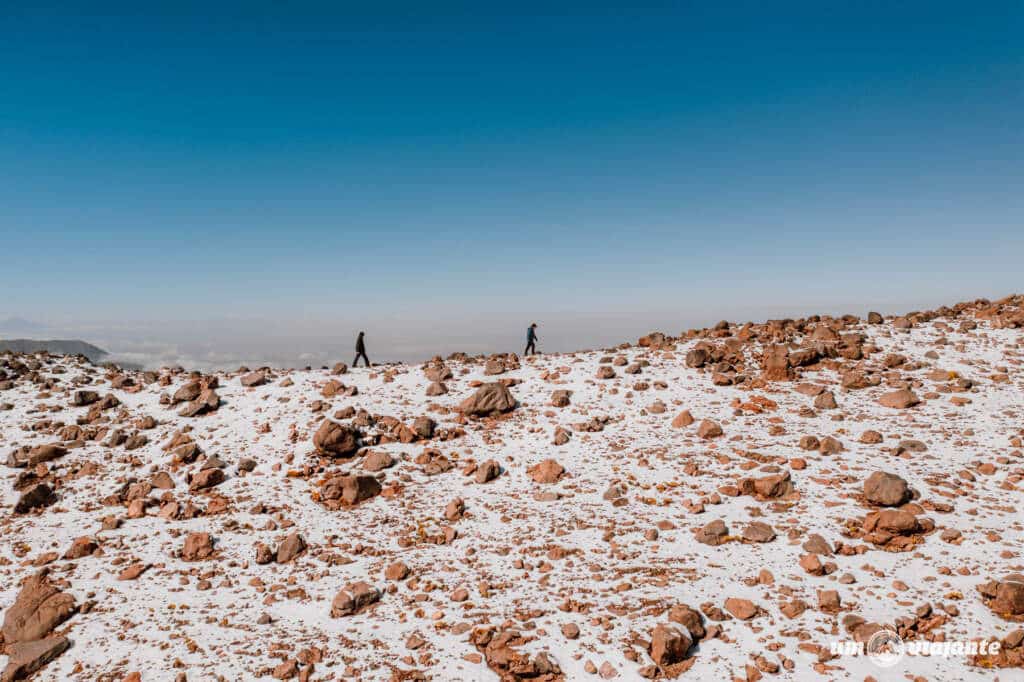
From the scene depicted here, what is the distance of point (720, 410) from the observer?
21.5 metres

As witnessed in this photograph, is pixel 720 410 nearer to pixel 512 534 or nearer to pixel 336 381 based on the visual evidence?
pixel 512 534

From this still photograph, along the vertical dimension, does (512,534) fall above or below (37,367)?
below

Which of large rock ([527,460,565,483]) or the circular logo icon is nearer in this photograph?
the circular logo icon

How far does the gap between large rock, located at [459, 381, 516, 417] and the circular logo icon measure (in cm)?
1530

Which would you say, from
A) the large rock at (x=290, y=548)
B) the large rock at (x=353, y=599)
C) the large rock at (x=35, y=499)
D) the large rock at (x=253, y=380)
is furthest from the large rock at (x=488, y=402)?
the large rock at (x=35, y=499)

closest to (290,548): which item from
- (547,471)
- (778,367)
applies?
(547,471)

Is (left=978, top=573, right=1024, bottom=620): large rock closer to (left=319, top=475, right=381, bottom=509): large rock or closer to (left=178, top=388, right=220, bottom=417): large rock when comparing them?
(left=319, top=475, right=381, bottom=509): large rock

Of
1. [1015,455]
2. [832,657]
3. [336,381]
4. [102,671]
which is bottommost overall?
[102,671]

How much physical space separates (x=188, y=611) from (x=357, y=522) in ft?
17.4

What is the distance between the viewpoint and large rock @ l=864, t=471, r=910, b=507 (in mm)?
14969

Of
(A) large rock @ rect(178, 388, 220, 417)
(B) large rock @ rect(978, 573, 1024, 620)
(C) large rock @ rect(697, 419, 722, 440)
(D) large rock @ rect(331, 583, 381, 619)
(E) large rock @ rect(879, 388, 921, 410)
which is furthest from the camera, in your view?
(A) large rock @ rect(178, 388, 220, 417)

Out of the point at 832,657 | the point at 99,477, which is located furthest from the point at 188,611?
the point at 832,657

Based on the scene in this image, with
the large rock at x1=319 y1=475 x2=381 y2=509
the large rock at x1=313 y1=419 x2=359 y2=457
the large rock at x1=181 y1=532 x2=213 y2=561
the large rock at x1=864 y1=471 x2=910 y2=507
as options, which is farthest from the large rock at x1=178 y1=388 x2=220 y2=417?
the large rock at x1=864 y1=471 x2=910 y2=507

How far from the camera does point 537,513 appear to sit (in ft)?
55.2
